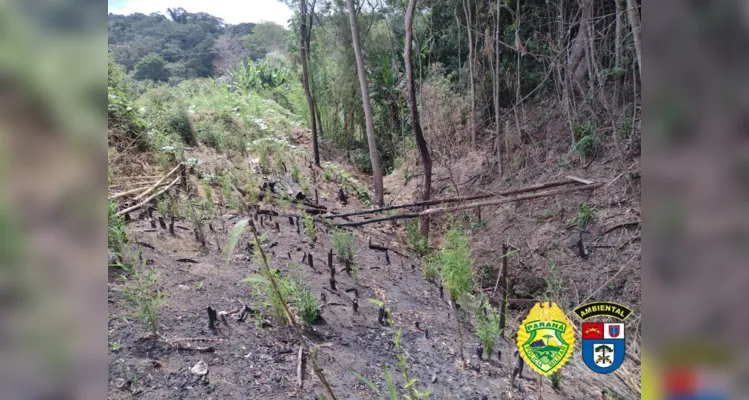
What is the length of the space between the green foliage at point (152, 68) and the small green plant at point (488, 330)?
1197 millimetres

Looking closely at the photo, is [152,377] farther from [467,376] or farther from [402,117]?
[402,117]

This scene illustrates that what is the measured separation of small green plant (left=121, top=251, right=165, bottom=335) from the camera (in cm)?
89

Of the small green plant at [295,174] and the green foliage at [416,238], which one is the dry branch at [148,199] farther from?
the green foliage at [416,238]

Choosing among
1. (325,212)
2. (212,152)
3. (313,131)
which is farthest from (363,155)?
(212,152)

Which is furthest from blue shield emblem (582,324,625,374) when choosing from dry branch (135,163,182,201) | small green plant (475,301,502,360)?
dry branch (135,163,182,201)

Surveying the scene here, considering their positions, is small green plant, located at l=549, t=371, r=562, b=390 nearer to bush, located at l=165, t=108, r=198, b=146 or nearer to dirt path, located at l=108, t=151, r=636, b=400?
dirt path, located at l=108, t=151, r=636, b=400

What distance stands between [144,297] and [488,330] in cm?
90

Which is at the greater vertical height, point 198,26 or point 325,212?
point 198,26

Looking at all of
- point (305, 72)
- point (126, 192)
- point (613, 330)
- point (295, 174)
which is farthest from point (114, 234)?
point (305, 72)

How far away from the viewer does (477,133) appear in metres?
4.13

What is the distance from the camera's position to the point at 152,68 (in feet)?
3.55

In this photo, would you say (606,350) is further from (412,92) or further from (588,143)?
(588,143)

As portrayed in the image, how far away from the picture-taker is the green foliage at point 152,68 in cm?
104

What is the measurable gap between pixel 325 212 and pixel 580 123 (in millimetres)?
2292
